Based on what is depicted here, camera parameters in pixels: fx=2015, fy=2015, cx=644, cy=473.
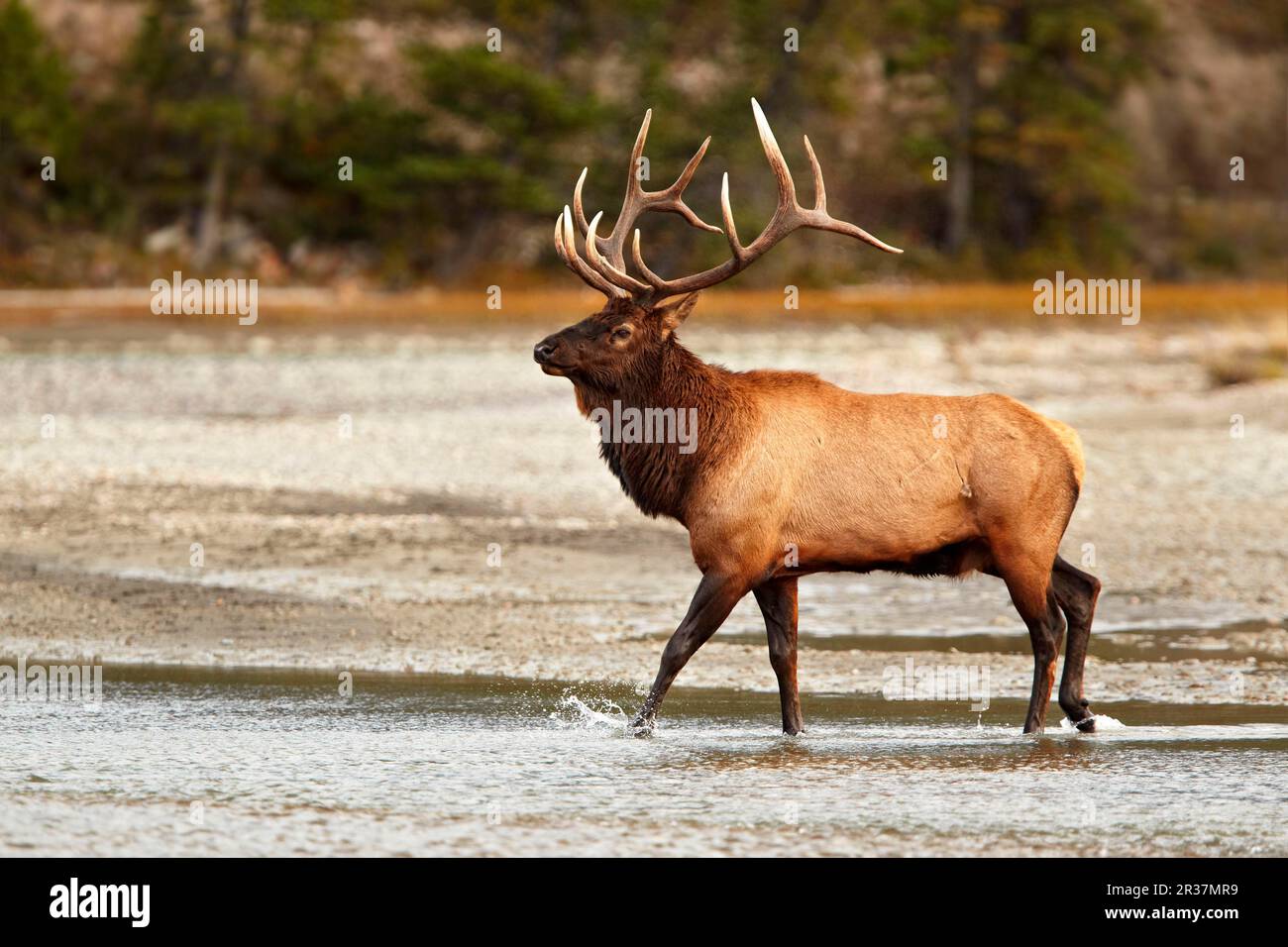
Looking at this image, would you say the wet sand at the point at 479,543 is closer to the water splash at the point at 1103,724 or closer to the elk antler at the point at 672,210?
the water splash at the point at 1103,724

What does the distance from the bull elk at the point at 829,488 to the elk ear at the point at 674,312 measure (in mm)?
99

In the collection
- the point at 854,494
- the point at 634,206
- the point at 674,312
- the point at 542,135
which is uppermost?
the point at 542,135

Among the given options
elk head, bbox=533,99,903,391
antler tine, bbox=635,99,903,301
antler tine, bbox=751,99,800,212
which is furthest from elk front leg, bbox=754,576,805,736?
antler tine, bbox=751,99,800,212

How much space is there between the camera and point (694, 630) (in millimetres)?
8477

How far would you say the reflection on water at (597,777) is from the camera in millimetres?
6684

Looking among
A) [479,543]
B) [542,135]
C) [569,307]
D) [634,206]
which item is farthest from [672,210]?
[542,135]

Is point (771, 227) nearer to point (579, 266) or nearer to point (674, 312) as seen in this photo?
point (674, 312)

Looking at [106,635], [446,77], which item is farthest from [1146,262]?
[106,635]

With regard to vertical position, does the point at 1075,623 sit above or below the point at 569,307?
below

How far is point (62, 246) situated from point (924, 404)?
102ft

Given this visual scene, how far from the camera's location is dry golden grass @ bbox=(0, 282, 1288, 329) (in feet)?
110

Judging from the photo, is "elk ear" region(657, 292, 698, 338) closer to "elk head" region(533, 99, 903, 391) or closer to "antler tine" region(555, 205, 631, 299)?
"elk head" region(533, 99, 903, 391)

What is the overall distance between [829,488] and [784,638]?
0.68 metres

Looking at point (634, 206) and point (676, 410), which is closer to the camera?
point (676, 410)
